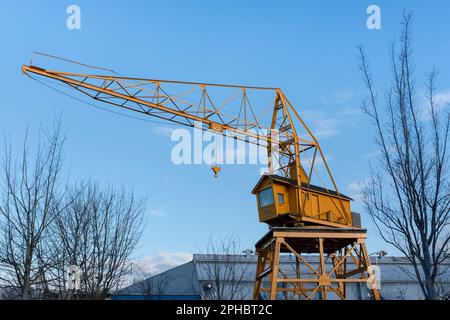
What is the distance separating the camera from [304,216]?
23.4 metres

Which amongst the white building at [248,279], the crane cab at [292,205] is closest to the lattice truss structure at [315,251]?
the crane cab at [292,205]

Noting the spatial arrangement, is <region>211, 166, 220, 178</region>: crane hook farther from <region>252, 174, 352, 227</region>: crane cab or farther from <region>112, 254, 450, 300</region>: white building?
<region>112, 254, 450, 300</region>: white building

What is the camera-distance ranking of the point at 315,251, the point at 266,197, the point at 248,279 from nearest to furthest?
the point at 266,197 → the point at 315,251 → the point at 248,279

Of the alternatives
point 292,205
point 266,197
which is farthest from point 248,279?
point 292,205

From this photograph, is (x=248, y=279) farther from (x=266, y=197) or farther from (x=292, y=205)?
(x=292, y=205)

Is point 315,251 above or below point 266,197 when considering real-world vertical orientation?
below

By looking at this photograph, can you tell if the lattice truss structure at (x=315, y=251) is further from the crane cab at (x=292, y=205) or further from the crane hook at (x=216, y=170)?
the crane hook at (x=216, y=170)

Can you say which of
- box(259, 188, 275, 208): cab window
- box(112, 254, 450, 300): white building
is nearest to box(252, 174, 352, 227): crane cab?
box(259, 188, 275, 208): cab window

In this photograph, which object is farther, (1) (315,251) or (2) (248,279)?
(2) (248,279)

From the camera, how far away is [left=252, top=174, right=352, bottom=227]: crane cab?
23.5 meters

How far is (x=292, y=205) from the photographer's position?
23.7m
